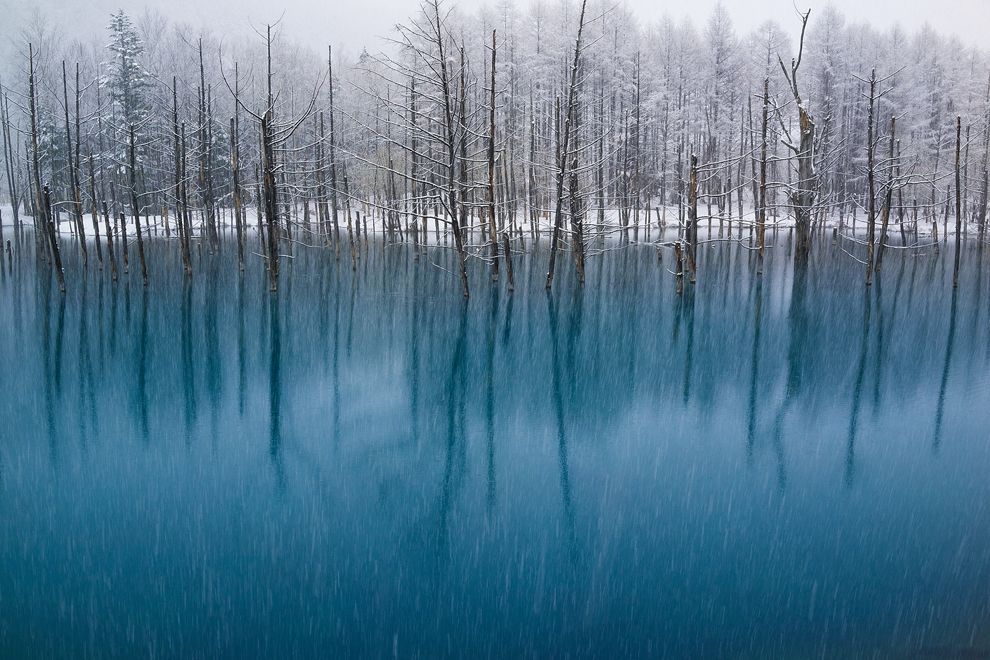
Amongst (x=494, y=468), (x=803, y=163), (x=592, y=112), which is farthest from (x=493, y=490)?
(x=592, y=112)

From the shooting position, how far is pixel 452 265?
31.9m

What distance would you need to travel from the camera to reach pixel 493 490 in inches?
315

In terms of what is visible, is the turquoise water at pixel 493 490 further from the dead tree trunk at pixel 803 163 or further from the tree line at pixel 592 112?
the tree line at pixel 592 112

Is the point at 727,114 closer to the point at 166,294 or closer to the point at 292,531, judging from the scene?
the point at 166,294

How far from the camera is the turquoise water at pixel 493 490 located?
5430 millimetres

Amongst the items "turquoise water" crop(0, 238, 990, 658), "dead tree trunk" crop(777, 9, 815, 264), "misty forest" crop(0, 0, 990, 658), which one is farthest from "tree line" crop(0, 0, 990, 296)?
"turquoise water" crop(0, 238, 990, 658)

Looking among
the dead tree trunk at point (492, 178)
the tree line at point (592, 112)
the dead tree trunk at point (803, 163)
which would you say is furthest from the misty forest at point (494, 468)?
the tree line at point (592, 112)

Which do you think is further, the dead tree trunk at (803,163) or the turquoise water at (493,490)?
the dead tree trunk at (803,163)

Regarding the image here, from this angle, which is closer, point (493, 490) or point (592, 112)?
point (493, 490)

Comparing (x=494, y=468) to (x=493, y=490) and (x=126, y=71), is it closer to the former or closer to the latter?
(x=493, y=490)

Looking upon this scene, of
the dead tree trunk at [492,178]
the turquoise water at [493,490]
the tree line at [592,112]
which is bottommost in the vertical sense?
the turquoise water at [493,490]

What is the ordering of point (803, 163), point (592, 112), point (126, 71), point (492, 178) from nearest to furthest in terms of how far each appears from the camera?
point (492, 178) < point (803, 163) < point (126, 71) < point (592, 112)

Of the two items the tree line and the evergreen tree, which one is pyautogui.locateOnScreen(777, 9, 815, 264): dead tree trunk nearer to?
the tree line

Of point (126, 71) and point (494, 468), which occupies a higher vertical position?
point (126, 71)
